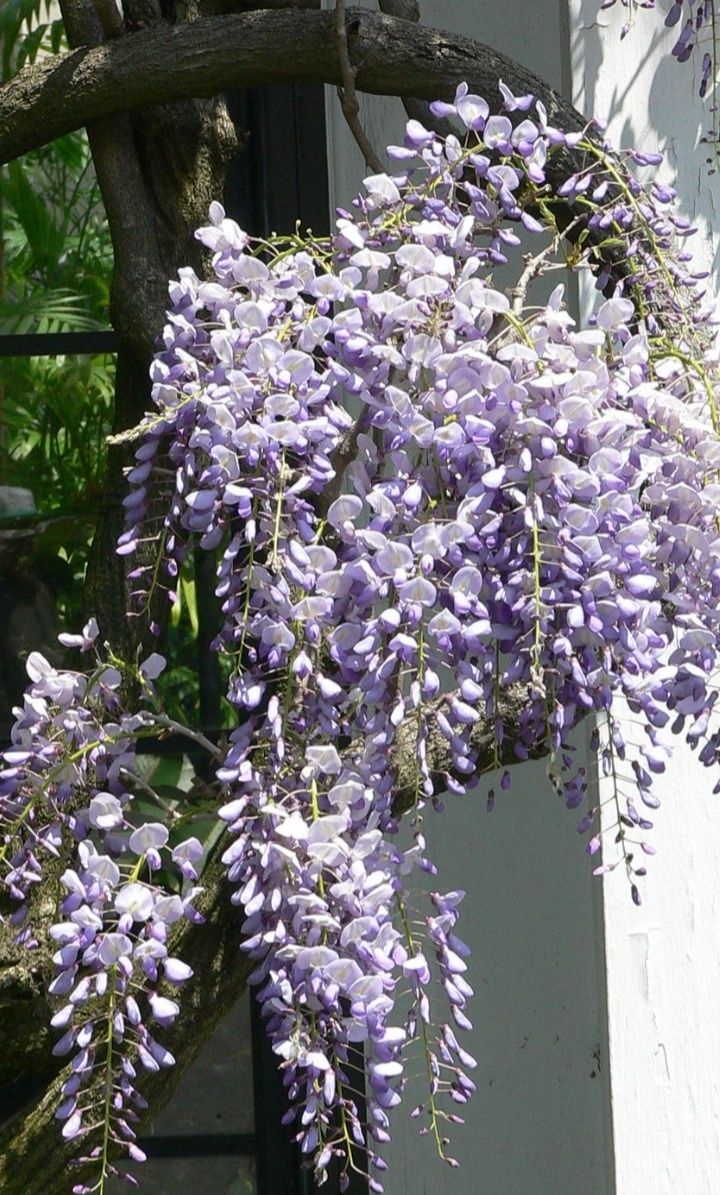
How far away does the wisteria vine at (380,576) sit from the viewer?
3.22 ft

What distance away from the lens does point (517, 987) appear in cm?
201

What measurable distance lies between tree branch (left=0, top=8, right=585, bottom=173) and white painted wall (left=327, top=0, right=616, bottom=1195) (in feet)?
2.14

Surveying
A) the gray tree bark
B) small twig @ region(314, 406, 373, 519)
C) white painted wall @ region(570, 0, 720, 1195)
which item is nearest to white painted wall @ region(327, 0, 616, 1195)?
white painted wall @ region(570, 0, 720, 1195)

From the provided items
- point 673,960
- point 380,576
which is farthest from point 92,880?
point 673,960

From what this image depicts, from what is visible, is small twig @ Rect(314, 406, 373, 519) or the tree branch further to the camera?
the tree branch

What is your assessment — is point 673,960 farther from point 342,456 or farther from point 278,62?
point 278,62

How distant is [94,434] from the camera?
6.82 ft

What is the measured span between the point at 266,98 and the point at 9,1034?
1.38 m

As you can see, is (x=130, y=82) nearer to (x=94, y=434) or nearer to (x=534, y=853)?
(x=94, y=434)

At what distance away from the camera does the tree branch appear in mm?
1297

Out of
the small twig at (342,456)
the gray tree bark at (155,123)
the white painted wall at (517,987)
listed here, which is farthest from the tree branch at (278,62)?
the white painted wall at (517,987)

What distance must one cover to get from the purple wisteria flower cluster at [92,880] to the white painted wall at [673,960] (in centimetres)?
76

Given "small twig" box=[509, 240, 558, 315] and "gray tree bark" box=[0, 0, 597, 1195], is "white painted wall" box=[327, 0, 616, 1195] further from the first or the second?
"small twig" box=[509, 240, 558, 315]

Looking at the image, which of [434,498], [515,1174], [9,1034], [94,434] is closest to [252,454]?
[434,498]
